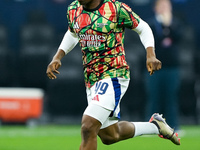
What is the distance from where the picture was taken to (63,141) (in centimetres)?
810

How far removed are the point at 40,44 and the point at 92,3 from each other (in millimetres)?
6538

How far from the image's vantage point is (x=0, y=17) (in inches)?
462

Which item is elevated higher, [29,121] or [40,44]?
[40,44]

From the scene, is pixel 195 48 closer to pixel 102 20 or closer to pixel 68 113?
pixel 68 113

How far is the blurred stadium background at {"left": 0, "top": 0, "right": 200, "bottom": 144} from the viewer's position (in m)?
11.3

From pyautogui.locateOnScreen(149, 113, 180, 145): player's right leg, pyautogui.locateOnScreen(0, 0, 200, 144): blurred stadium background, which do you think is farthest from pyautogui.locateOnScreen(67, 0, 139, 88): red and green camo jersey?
pyautogui.locateOnScreen(0, 0, 200, 144): blurred stadium background

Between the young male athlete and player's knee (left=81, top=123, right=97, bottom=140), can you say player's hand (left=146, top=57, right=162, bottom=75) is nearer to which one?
the young male athlete

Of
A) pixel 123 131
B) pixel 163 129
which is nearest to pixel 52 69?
pixel 123 131

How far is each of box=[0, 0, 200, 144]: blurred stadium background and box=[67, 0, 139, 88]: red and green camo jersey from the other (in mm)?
6101

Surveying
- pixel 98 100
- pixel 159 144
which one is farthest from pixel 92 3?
pixel 159 144

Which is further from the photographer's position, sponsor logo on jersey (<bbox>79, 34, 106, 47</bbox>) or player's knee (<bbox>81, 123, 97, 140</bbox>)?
sponsor logo on jersey (<bbox>79, 34, 106, 47</bbox>)

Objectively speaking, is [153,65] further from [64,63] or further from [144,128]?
[64,63]

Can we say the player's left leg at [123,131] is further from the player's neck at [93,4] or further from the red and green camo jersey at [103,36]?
the player's neck at [93,4]

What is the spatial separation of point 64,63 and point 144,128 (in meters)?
5.85
